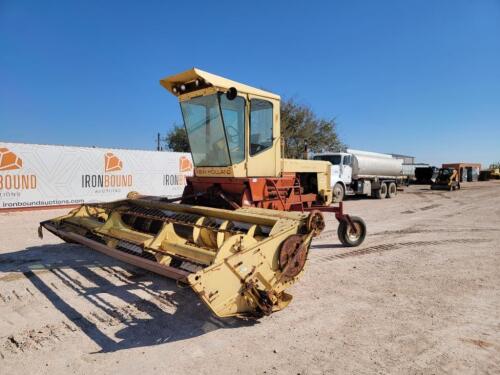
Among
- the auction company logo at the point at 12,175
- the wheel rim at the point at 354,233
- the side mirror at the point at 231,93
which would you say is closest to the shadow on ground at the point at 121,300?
the side mirror at the point at 231,93

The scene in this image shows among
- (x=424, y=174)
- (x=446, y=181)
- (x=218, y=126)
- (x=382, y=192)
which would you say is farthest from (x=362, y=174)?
(x=424, y=174)

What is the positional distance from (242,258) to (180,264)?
1115mm

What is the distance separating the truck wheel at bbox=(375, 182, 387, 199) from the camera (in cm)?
2214

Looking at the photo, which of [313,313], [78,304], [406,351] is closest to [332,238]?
[313,313]

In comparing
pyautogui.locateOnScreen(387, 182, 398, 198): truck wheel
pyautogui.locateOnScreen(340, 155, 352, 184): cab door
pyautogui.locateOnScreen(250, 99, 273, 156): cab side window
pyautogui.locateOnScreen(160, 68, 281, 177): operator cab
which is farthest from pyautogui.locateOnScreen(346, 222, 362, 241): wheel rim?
pyautogui.locateOnScreen(387, 182, 398, 198): truck wheel

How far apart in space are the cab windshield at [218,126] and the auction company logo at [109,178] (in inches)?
412

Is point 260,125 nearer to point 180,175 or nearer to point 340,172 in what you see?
point 180,175

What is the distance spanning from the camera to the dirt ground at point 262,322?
3127 mm

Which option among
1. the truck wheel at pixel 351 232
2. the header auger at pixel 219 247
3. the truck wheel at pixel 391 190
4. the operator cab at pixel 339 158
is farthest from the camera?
the truck wheel at pixel 391 190

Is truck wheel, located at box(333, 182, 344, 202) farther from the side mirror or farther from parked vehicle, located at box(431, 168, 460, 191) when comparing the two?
parked vehicle, located at box(431, 168, 460, 191)

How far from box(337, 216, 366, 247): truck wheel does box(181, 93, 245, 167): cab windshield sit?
3037 mm

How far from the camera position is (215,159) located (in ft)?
19.7

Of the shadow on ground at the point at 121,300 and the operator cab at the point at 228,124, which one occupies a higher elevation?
the operator cab at the point at 228,124

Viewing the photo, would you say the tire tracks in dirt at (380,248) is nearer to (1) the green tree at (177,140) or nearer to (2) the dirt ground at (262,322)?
(2) the dirt ground at (262,322)
